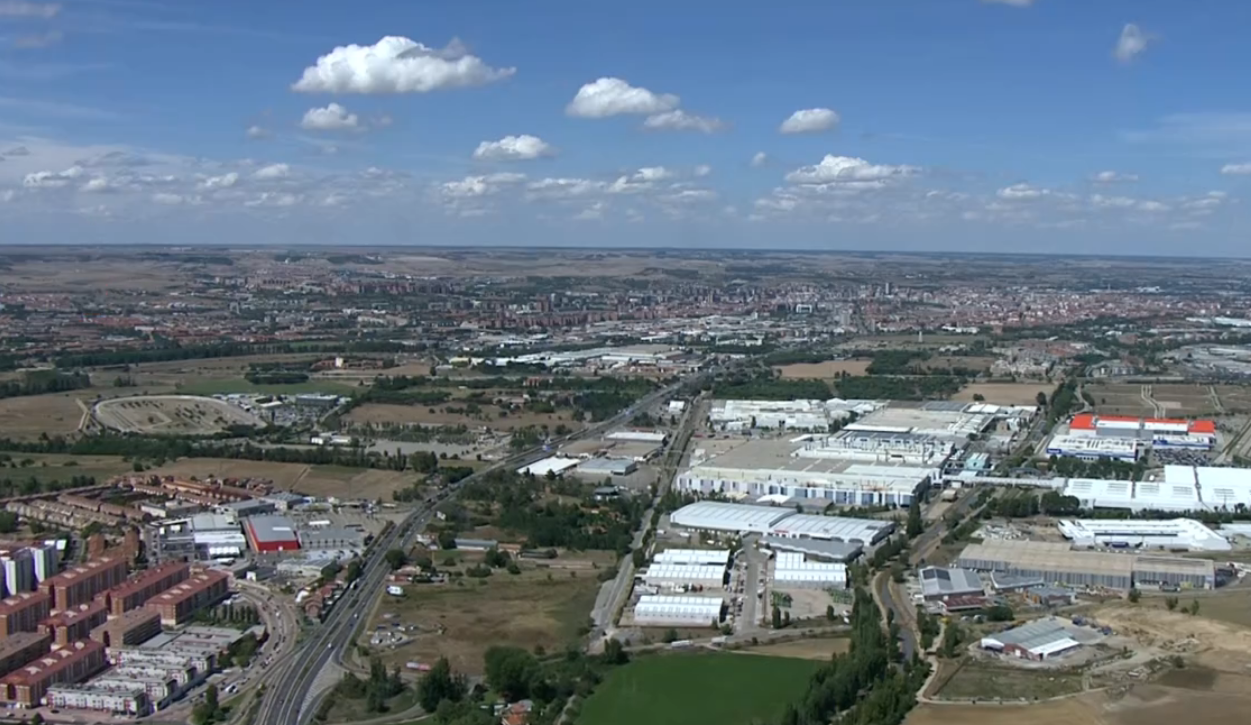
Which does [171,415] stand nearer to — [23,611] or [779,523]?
[23,611]

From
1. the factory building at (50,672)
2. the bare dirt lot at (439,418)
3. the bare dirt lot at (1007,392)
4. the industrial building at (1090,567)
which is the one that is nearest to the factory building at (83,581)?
the factory building at (50,672)

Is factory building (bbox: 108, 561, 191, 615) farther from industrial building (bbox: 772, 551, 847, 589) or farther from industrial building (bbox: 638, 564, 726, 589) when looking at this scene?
industrial building (bbox: 772, 551, 847, 589)

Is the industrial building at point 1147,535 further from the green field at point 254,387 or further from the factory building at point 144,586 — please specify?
the green field at point 254,387

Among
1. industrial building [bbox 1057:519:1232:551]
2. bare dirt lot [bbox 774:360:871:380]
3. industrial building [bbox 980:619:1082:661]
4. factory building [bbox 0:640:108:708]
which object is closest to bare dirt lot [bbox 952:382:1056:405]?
bare dirt lot [bbox 774:360:871:380]

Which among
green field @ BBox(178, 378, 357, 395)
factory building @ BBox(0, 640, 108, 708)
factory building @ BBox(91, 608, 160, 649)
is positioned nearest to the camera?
factory building @ BBox(0, 640, 108, 708)

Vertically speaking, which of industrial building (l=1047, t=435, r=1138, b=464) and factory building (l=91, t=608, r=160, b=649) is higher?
industrial building (l=1047, t=435, r=1138, b=464)

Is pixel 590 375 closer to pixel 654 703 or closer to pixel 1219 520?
pixel 1219 520
